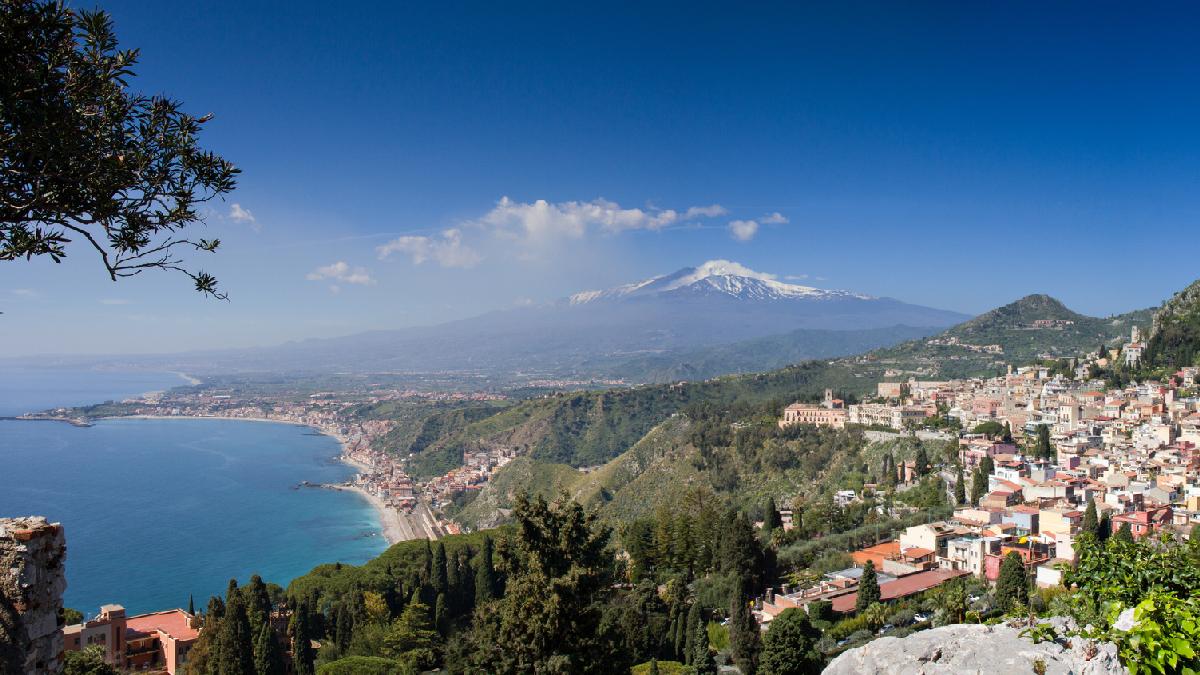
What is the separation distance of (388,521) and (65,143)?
4708 cm

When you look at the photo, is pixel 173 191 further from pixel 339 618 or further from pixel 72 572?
pixel 72 572

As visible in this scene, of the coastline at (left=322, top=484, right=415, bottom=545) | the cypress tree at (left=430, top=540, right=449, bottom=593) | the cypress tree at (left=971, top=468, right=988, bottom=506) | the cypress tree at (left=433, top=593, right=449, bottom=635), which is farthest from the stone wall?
the coastline at (left=322, top=484, right=415, bottom=545)

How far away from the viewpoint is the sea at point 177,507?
34.3 meters

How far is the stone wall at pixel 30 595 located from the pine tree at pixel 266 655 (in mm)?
13947

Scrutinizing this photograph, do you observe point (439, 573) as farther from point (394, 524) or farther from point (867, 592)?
point (394, 524)

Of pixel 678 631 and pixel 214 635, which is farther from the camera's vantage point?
pixel 678 631

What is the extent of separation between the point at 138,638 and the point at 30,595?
16.9 m

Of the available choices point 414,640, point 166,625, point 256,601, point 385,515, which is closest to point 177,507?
point 385,515

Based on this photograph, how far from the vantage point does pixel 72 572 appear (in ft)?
114

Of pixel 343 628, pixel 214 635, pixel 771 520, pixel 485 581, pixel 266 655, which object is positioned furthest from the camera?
pixel 771 520

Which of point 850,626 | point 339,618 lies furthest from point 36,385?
point 850,626

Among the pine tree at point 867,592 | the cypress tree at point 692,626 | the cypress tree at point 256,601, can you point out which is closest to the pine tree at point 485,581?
the cypress tree at point 256,601

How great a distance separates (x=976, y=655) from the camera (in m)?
2.77

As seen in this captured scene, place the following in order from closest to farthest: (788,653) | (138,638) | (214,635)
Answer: (788,653)
(214,635)
(138,638)
